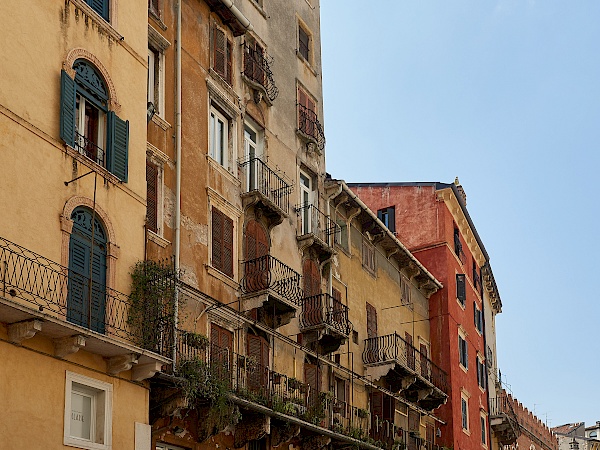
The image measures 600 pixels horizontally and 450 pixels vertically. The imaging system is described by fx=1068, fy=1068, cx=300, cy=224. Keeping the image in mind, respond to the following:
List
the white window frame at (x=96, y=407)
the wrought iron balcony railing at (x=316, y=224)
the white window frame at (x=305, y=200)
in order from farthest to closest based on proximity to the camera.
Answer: the white window frame at (x=305, y=200)
the wrought iron balcony railing at (x=316, y=224)
the white window frame at (x=96, y=407)

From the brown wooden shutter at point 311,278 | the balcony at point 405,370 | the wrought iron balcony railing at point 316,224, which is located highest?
the wrought iron balcony railing at point 316,224

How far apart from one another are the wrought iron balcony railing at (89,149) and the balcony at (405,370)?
16.9 metres

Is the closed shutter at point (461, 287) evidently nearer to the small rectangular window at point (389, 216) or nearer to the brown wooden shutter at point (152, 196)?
the small rectangular window at point (389, 216)

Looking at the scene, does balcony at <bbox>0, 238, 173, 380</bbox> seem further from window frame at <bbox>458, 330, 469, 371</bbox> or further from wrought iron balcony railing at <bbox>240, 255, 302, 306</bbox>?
window frame at <bbox>458, 330, 469, 371</bbox>

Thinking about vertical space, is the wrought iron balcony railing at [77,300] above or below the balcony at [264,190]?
below

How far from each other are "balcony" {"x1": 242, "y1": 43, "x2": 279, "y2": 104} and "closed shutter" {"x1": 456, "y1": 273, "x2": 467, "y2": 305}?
19.1m

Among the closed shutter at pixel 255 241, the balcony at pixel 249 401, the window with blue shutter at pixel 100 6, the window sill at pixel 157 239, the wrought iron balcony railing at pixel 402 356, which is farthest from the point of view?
the wrought iron balcony railing at pixel 402 356

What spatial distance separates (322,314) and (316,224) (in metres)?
3.32

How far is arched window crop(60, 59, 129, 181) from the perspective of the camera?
843 inches

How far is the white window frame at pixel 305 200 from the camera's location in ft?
109

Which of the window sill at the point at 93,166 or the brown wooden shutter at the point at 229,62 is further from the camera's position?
the brown wooden shutter at the point at 229,62

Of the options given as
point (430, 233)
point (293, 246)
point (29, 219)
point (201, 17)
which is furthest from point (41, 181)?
point (430, 233)

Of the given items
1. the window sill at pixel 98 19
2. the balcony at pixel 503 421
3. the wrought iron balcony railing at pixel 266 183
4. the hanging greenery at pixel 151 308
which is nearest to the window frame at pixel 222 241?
the wrought iron balcony railing at pixel 266 183

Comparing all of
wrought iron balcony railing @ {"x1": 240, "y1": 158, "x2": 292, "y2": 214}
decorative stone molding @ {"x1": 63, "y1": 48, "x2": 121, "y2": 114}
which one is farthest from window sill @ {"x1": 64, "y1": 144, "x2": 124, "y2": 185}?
wrought iron balcony railing @ {"x1": 240, "y1": 158, "x2": 292, "y2": 214}
